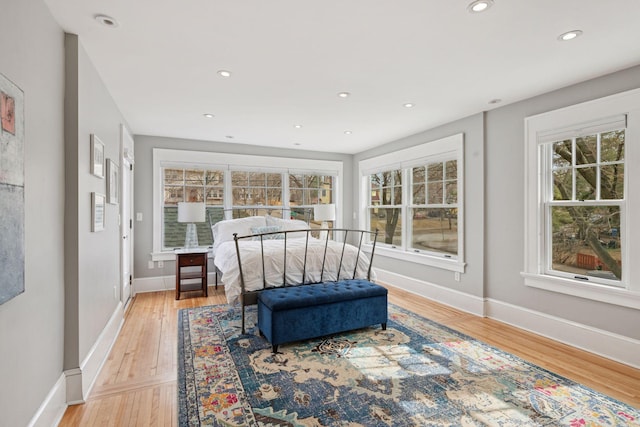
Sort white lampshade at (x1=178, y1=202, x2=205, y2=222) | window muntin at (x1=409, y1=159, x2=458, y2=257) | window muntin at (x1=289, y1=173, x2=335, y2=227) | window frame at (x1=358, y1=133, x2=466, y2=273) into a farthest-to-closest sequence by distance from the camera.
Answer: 1. window muntin at (x1=289, y1=173, x2=335, y2=227)
2. white lampshade at (x1=178, y1=202, x2=205, y2=222)
3. window muntin at (x1=409, y1=159, x2=458, y2=257)
4. window frame at (x1=358, y1=133, x2=466, y2=273)

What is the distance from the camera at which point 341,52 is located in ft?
8.04

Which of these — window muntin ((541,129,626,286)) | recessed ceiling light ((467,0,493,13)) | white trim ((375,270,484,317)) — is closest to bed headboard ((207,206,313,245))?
white trim ((375,270,484,317))

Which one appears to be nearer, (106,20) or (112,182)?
(106,20)

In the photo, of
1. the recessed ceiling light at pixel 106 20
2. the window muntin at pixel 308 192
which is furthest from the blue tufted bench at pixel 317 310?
the window muntin at pixel 308 192

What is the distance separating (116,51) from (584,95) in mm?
3999

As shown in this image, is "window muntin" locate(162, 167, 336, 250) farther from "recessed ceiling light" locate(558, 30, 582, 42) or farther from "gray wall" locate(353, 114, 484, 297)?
"recessed ceiling light" locate(558, 30, 582, 42)

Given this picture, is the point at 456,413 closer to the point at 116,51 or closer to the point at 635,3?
the point at 635,3

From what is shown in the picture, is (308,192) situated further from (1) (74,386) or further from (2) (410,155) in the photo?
(1) (74,386)

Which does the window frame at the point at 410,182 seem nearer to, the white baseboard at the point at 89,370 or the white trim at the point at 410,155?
the white trim at the point at 410,155

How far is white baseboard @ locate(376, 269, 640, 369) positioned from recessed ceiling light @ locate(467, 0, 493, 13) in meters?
2.85

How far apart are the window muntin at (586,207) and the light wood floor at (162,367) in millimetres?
756

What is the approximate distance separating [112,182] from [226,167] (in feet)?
7.82

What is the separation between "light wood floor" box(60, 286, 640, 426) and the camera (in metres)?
2.04

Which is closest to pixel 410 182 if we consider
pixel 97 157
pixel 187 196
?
pixel 187 196
